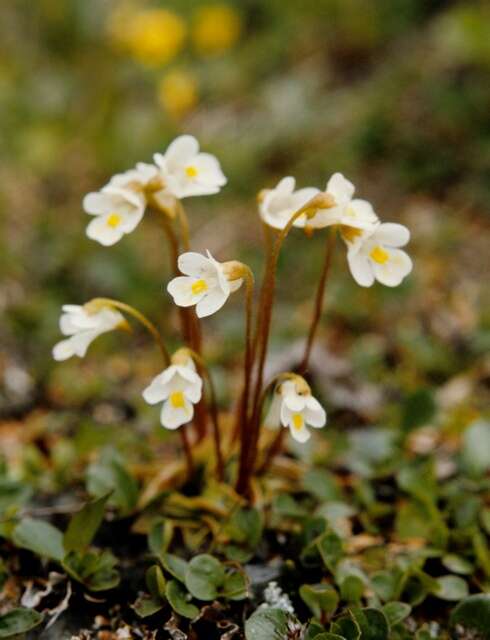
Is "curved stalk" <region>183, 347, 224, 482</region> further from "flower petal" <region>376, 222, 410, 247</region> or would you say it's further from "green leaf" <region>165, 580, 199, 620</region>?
"flower petal" <region>376, 222, 410, 247</region>

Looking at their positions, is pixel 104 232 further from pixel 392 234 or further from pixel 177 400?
pixel 392 234

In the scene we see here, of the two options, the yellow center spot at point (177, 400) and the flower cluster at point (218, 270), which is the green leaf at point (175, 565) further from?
the yellow center spot at point (177, 400)

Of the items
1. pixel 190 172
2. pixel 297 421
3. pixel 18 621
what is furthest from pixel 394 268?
pixel 18 621

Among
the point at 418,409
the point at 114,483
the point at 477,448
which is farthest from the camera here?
the point at 418,409

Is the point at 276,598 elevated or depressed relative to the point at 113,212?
depressed

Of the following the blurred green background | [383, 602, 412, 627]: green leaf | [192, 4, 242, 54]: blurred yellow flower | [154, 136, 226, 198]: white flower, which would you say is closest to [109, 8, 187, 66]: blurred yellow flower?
the blurred green background

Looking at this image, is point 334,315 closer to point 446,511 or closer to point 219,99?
point 446,511

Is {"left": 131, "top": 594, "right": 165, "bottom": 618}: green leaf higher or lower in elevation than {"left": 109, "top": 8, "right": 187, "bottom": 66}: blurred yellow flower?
lower
